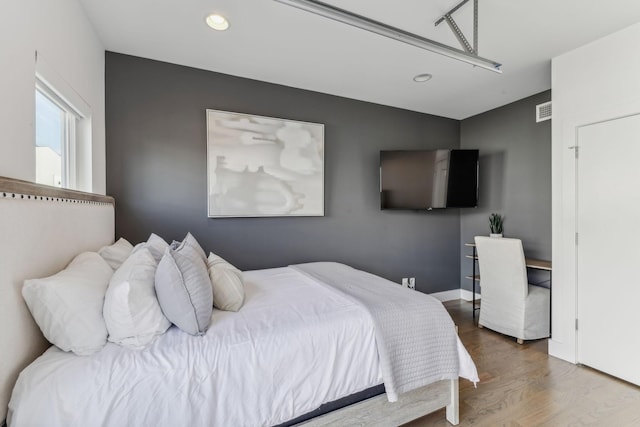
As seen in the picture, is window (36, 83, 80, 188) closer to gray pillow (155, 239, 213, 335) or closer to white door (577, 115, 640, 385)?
gray pillow (155, 239, 213, 335)

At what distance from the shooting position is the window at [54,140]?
1.58 m

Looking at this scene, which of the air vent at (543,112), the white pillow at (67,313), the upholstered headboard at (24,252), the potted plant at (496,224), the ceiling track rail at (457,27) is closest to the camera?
the upholstered headboard at (24,252)

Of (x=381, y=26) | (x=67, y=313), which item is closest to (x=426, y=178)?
(x=381, y=26)

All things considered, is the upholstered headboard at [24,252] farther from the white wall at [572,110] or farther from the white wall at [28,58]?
the white wall at [572,110]

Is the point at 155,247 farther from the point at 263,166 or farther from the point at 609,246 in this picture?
the point at 609,246

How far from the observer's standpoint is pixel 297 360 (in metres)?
1.30

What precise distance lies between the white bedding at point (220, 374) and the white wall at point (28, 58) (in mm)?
835

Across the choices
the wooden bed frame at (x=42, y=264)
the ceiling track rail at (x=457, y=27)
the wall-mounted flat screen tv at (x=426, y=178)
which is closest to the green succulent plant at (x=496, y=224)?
the wall-mounted flat screen tv at (x=426, y=178)

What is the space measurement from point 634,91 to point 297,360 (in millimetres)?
3020

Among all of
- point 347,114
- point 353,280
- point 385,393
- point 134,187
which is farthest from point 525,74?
point 134,187

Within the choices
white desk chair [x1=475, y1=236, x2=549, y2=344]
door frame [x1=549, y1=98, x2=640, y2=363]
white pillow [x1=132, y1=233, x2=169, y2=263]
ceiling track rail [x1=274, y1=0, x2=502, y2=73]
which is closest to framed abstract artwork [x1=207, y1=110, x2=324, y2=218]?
white pillow [x1=132, y1=233, x2=169, y2=263]

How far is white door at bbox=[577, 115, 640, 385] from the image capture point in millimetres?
2113

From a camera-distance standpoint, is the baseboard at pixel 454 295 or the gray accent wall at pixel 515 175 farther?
the baseboard at pixel 454 295

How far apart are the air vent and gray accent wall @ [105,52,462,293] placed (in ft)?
1.29
